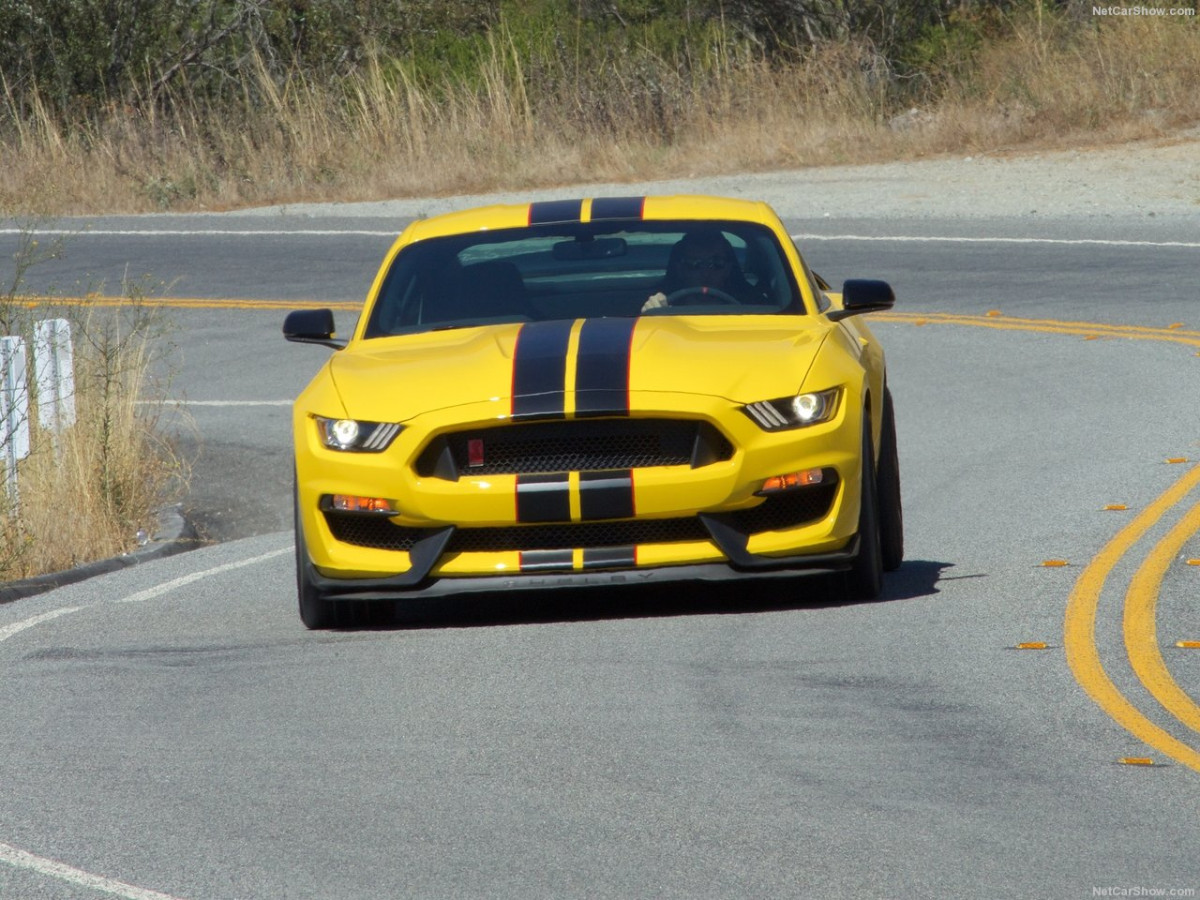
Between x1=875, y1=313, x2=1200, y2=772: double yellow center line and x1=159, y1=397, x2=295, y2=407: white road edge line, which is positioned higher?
x1=875, y1=313, x2=1200, y2=772: double yellow center line

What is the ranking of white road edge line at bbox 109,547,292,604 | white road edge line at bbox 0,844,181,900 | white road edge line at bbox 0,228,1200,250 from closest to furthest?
1. white road edge line at bbox 0,844,181,900
2. white road edge line at bbox 109,547,292,604
3. white road edge line at bbox 0,228,1200,250

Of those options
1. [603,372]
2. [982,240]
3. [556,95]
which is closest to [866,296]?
[603,372]

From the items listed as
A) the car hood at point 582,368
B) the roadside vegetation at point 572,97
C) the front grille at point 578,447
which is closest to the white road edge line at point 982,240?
the roadside vegetation at point 572,97

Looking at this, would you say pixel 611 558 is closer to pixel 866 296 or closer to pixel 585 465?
pixel 585 465

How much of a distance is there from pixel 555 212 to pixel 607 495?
2202 millimetres

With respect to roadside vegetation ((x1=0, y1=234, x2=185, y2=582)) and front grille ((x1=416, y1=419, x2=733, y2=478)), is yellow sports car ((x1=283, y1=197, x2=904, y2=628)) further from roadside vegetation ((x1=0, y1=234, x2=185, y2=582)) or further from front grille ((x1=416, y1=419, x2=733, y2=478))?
roadside vegetation ((x1=0, y1=234, x2=185, y2=582))

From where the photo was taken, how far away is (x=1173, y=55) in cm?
2675

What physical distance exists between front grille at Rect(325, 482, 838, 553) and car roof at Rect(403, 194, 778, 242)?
1949 mm

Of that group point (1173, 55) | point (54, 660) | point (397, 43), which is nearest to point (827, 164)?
point (1173, 55)

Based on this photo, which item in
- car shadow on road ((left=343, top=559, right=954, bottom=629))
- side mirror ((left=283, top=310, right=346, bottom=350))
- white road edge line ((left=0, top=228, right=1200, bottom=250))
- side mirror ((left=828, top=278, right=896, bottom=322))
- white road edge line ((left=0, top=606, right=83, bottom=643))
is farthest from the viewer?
white road edge line ((left=0, top=228, right=1200, bottom=250))

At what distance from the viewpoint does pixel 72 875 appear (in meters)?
4.94

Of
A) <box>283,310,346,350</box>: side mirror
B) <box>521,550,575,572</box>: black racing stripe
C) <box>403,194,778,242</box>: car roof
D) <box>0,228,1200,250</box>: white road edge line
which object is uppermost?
<box>403,194,778,242</box>: car roof

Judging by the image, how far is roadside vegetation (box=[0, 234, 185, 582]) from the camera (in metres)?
11.0

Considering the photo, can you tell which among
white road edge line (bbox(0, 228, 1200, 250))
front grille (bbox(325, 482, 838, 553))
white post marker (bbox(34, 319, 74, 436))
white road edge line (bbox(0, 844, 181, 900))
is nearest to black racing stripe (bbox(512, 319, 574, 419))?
front grille (bbox(325, 482, 838, 553))
